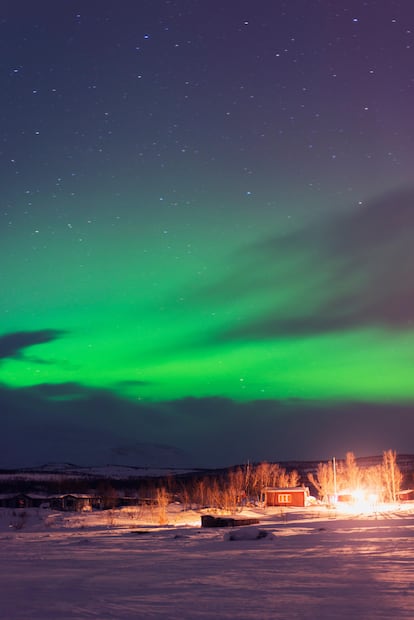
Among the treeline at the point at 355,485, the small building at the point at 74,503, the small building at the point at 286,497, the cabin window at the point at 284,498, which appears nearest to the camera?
the small building at the point at 74,503

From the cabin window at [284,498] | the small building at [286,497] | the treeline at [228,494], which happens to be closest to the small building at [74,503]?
the treeline at [228,494]

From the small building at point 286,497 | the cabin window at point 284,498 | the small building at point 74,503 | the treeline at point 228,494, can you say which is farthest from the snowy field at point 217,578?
the cabin window at point 284,498

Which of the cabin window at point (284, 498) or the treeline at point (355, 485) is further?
the treeline at point (355, 485)

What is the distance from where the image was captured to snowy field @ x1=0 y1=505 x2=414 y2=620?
29.5 ft

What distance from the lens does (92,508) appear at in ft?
180

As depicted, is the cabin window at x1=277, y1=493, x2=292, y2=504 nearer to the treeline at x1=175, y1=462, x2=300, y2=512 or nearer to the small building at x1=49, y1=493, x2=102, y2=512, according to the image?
the treeline at x1=175, y1=462, x2=300, y2=512

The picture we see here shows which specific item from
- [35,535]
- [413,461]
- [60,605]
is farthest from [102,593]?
[413,461]

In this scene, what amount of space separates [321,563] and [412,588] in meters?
4.19

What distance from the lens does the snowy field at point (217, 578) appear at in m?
8.98

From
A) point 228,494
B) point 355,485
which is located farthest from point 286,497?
point 355,485

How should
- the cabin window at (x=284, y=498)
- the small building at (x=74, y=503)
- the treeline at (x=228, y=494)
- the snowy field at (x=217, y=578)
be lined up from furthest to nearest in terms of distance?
the cabin window at (x=284, y=498), the small building at (x=74, y=503), the treeline at (x=228, y=494), the snowy field at (x=217, y=578)

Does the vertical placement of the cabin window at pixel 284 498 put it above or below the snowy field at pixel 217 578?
below

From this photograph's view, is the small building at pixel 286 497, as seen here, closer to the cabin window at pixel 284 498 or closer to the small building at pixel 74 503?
the cabin window at pixel 284 498

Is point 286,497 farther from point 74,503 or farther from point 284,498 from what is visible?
point 74,503
